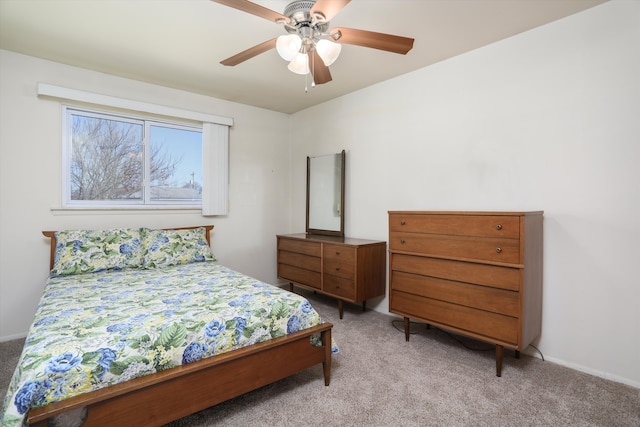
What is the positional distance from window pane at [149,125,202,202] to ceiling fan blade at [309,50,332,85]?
2139mm

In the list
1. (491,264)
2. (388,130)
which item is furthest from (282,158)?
(491,264)

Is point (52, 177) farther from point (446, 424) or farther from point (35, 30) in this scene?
point (446, 424)

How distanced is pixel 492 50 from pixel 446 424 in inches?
104

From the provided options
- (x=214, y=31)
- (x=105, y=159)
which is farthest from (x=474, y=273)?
(x=105, y=159)

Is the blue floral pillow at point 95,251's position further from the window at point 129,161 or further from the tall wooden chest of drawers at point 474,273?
the tall wooden chest of drawers at point 474,273

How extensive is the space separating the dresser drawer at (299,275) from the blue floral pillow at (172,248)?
0.93 m

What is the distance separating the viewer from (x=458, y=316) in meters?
2.26

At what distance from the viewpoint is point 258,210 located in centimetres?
419

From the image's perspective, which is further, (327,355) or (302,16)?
(327,355)

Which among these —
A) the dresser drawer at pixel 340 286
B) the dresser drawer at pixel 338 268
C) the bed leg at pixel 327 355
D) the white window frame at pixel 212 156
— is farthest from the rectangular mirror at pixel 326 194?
the bed leg at pixel 327 355

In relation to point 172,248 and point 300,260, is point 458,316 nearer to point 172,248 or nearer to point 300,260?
point 300,260

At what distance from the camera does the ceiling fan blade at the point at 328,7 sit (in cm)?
149

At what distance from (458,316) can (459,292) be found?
0.17m

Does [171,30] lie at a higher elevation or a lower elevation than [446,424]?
higher
